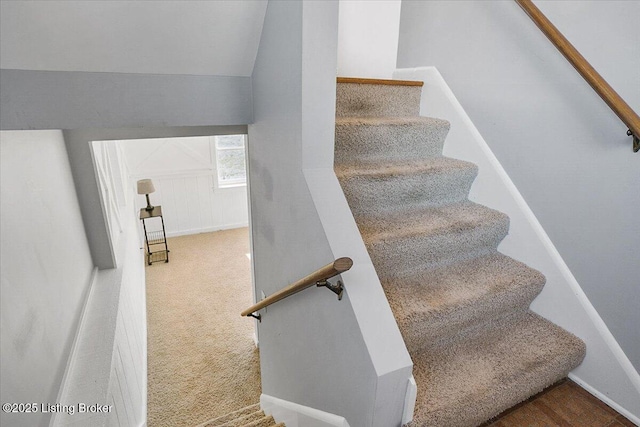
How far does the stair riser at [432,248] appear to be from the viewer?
1.51m

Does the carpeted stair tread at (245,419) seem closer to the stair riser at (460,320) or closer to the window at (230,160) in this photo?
the stair riser at (460,320)

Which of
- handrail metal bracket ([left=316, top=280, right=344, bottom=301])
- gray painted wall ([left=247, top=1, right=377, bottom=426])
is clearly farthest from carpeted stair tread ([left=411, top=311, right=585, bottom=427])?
handrail metal bracket ([left=316, top=280, right=344, bottom=301])

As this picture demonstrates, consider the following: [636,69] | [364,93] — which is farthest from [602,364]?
[364,93]

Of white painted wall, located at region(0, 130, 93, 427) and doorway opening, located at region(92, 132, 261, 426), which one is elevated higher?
white painted wall, located at region(0, 130, 93, 427)

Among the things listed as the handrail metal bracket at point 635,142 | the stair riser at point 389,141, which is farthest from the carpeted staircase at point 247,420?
the handrail metal bracket at point 635,142

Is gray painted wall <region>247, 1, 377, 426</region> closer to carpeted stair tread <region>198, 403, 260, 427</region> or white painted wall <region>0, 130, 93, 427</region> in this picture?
carpeted stair tread <region>198, 403, 260, 427</region>

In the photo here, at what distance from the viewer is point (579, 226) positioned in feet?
4.89

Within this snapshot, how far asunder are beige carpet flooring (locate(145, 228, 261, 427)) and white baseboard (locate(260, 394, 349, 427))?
34.1 inches

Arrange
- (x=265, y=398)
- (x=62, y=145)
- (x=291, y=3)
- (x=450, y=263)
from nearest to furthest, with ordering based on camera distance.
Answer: (x=291, y=3)
(x=450, y=263)
(x=62, y=145)
(x=265, y=398)

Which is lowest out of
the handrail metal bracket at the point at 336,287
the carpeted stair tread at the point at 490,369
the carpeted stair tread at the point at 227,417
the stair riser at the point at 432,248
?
→ the carpeted stair tread at the point at 227,417

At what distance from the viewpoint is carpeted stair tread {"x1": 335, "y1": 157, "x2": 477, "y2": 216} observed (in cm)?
164

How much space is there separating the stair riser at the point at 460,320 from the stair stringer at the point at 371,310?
0.89ft

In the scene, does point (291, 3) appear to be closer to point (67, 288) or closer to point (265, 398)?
point (67, 288)

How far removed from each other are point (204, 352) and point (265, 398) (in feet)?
4.88
